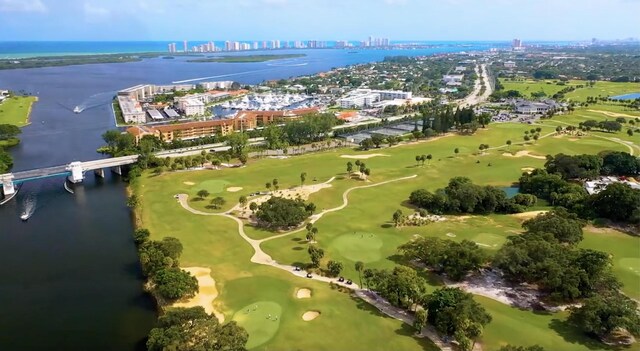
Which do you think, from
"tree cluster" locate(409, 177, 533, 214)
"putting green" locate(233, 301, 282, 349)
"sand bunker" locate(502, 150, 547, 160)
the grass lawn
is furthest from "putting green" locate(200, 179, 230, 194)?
the grass lawn

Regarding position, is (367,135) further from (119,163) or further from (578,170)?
(119,163)

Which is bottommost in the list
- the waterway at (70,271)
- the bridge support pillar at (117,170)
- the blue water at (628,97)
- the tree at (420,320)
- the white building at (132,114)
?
the waterway at (70,271)

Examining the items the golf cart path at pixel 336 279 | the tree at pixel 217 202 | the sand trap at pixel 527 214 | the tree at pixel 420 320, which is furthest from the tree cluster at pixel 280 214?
the sand trap at pixel 527 214

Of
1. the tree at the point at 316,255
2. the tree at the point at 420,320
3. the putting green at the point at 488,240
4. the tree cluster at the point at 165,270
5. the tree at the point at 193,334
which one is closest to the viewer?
the tree at the point at 193,334

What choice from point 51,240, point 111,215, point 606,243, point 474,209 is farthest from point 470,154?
point 51,240

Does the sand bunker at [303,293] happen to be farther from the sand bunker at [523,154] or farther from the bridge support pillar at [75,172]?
the sand bunker at [523,154]

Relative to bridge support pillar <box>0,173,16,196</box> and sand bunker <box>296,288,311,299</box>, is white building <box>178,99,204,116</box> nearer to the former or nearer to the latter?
bridge support pillar <box>0,173,16,196</box>
